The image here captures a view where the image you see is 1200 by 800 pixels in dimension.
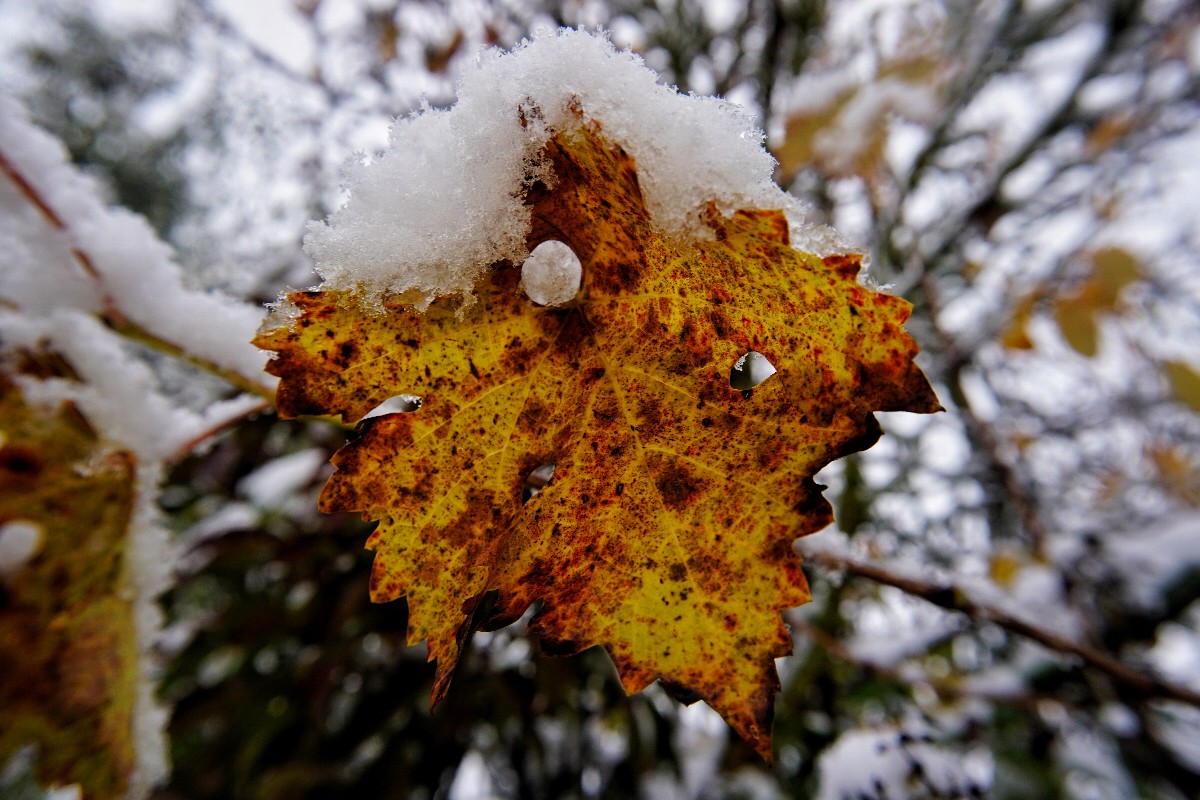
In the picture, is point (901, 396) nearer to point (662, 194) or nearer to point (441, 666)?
point (662, 194)

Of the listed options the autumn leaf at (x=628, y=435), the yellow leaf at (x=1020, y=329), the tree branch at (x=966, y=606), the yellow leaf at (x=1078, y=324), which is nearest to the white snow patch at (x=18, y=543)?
the autumn leaf at (x=628, y=435)

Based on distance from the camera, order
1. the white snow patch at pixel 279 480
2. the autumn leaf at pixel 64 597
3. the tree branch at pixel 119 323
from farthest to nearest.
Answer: the white snow patch at pixel 279 480 < the autumn leaf at pixel 64 597 < the tree branch at pixel 119 323

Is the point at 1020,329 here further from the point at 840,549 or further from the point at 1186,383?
the point at 840,549

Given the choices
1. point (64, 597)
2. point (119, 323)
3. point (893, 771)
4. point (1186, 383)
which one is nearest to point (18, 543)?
point (64, 597)

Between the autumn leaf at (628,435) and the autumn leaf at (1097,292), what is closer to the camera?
the autumn leaf at (628,435)

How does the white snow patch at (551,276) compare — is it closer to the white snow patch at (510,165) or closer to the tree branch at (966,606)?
the white snow patch at (510,165)

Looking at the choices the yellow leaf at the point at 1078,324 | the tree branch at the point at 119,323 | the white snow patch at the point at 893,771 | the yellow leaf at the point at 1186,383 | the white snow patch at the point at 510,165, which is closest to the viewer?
the white snow patch at the point at 510,165

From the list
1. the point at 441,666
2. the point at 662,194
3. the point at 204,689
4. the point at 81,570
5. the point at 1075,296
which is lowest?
the point at 204,689

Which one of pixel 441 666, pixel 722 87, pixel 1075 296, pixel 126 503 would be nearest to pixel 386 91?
pixel 722 87
